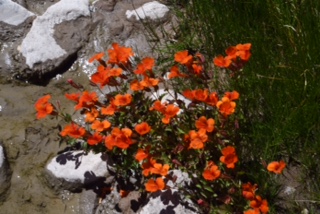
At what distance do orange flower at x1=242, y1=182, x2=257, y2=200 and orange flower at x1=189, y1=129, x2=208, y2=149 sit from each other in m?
0.31

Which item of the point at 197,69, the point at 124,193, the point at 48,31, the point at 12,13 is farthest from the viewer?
the point at 12,13

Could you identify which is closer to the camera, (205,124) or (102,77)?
(205,124)

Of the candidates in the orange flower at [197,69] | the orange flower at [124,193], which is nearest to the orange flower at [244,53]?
the orange flower at [197,69]

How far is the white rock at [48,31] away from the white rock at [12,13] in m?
0.12

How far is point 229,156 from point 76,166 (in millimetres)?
1013

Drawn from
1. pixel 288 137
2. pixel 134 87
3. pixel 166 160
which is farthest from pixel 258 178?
pixel 134 87

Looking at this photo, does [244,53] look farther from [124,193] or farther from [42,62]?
[42,62]

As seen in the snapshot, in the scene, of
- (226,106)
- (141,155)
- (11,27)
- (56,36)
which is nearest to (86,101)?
(141,155)

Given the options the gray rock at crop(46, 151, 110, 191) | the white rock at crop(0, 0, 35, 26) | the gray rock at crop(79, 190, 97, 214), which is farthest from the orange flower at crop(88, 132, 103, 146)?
the white rock at crop(0, 0, 35, 26)

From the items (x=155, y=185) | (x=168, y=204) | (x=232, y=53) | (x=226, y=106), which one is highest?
(x=232, y=53)

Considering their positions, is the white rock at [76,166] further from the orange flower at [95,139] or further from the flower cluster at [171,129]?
the orange flower at [95,139]

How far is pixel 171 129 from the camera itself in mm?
3359

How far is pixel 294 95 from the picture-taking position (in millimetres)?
3328

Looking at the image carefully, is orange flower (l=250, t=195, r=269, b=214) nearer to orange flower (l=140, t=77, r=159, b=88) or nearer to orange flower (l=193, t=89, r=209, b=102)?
orange flower (l=193, t=89, r=209, b=102)
